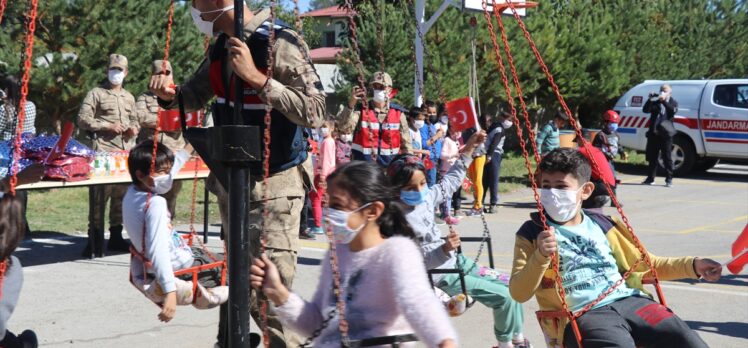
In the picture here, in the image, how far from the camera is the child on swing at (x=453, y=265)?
19.0 ft

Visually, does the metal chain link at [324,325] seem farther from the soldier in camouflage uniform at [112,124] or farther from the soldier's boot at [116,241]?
the soldier's boot at [116,241]

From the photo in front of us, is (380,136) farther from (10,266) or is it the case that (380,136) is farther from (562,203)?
(10,266)

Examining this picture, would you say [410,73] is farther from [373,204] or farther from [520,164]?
[373,204]

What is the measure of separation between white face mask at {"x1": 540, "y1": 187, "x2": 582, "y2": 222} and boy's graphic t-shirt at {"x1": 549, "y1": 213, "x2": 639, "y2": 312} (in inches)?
2.6

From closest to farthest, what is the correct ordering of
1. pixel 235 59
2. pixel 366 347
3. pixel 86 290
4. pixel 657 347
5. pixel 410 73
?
pixel 366 347 < pixel 235 59 < pixel 657 347 < pixel 86 290 < pixel 410 73

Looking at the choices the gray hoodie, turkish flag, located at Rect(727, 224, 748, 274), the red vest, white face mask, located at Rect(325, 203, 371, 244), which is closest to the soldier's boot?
the red vest

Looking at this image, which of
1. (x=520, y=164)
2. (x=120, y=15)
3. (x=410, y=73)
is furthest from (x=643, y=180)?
(x=120, y=15)

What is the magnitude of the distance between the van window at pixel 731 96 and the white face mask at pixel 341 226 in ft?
59.6

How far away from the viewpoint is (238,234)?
3.53 metres

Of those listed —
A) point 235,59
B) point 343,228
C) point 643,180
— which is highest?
point 235,59

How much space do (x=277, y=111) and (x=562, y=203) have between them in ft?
4.72

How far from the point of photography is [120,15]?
15.3 m

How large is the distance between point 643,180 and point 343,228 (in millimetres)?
17733

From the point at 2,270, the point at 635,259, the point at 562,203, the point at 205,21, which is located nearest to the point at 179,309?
the point at 2,270
